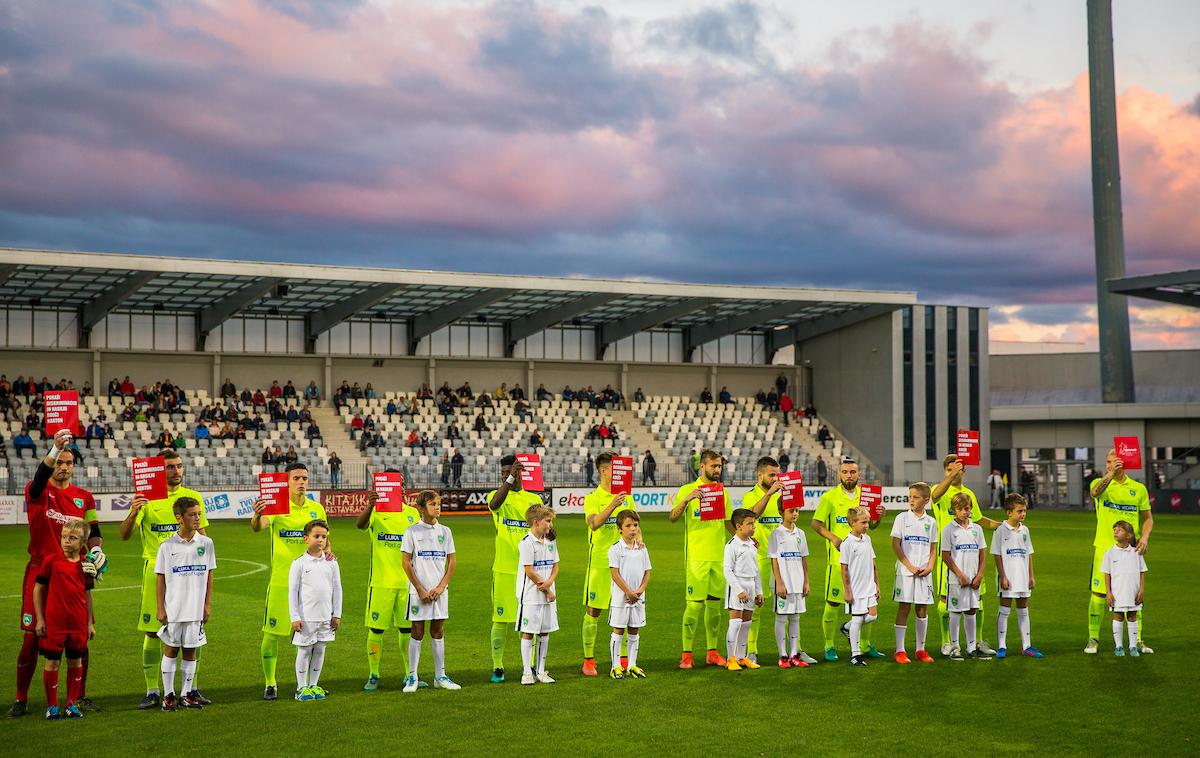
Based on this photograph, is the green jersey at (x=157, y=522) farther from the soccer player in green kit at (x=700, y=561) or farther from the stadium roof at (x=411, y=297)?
the stadium roof at (x=411, y=297)

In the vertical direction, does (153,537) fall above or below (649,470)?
below

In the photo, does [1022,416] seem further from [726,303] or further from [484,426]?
[484,426]

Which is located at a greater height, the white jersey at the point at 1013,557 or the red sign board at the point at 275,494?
the red sign board at the point at 275,494

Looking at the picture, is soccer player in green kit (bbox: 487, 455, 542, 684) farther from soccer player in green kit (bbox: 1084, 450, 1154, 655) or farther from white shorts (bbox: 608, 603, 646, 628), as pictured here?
soccer player in green kit (bbox: 1084, 450, 1154, 655)

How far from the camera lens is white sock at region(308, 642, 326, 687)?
1061cm

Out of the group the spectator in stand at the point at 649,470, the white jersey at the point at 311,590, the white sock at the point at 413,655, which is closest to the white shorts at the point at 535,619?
the white sock at the point at 413,655

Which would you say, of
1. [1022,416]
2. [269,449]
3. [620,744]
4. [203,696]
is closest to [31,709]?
[203,696]

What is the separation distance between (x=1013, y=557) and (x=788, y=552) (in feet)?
8.85

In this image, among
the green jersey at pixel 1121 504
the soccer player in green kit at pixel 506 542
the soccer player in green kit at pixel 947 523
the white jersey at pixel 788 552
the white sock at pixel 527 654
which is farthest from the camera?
the green jersey at pixel 1121 504

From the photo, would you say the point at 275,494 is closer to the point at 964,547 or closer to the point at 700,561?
the point at 700,561

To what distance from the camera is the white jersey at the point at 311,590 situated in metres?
10.4

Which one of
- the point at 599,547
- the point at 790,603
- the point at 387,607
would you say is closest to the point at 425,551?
the point at 387,607

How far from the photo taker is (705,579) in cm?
1207

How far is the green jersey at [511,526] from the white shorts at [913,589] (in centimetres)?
395
